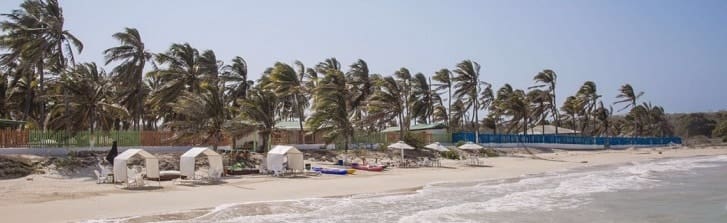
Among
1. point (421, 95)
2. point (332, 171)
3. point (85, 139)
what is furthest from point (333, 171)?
point (421, 95)

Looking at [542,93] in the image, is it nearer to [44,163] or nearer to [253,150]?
[253,150]

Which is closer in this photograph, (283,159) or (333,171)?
(283,159)

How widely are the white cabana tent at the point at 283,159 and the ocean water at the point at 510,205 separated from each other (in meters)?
6.87

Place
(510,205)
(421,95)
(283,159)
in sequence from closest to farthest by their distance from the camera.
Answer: (510,205) → (283,159) → (421,95)

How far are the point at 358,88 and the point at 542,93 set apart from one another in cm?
2623

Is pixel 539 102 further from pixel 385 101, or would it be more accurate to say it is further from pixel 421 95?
pixel 385 101

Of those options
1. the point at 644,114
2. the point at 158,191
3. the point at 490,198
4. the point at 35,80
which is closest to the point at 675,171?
the point at 490,198

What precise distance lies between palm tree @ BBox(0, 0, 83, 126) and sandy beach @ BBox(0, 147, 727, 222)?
9.69m

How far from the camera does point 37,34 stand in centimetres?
3045

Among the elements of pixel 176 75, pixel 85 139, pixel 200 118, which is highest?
pixel 176 75

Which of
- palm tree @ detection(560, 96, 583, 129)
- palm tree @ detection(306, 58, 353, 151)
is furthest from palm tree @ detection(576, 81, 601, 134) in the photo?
palm tree @ detection(306, 58, 353, 151)

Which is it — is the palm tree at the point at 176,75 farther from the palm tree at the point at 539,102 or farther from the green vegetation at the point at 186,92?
the palm tree at the point at 539,102

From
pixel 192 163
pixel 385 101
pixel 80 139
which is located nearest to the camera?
pixel 192 163

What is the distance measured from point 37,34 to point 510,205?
24659 millimetres
